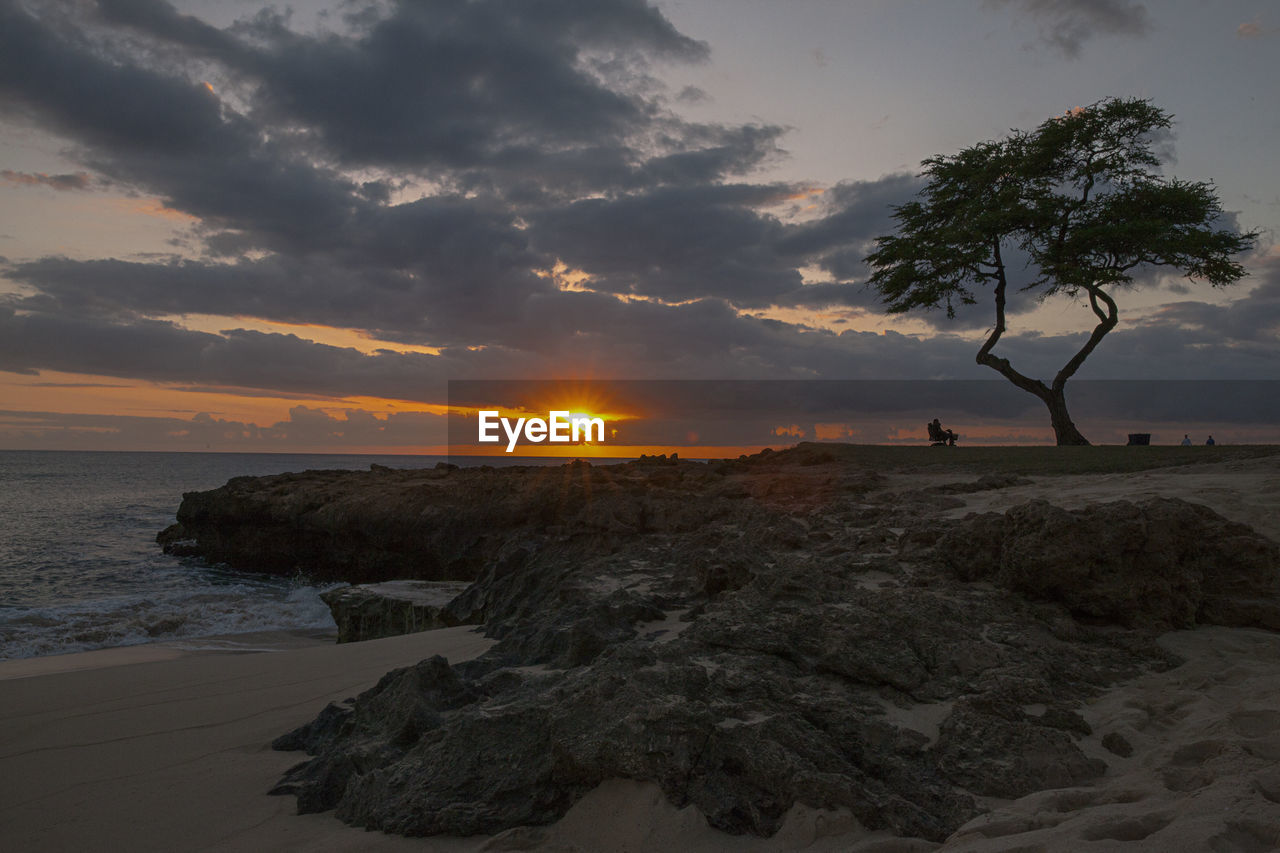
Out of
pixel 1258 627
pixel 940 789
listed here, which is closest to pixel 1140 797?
pixel 940 789

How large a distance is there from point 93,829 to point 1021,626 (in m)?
5.60

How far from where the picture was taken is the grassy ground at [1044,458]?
1259cm

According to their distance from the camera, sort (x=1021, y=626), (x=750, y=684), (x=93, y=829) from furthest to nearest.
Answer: (x=1021, y=626) → (x=750, y=684) → (x=93, y=829)

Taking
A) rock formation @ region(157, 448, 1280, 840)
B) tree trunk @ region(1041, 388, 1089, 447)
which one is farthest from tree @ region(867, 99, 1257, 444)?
rock formation @ region(157, 448, 1280, 840)

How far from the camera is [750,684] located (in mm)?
3645

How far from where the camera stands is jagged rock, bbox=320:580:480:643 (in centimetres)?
935

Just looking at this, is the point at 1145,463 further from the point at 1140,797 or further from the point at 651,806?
the point at 651,806

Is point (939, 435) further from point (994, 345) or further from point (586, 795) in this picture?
point (586, 795)

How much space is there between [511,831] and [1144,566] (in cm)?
484

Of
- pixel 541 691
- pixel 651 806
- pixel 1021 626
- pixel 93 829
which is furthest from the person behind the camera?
pixel 1021 626

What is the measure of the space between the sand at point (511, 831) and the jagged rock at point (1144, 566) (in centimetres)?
25

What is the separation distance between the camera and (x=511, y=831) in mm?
2842

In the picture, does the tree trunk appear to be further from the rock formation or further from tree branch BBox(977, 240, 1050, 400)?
the rock formation

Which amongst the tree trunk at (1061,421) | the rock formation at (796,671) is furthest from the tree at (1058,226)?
the rock formation at (796,671)
